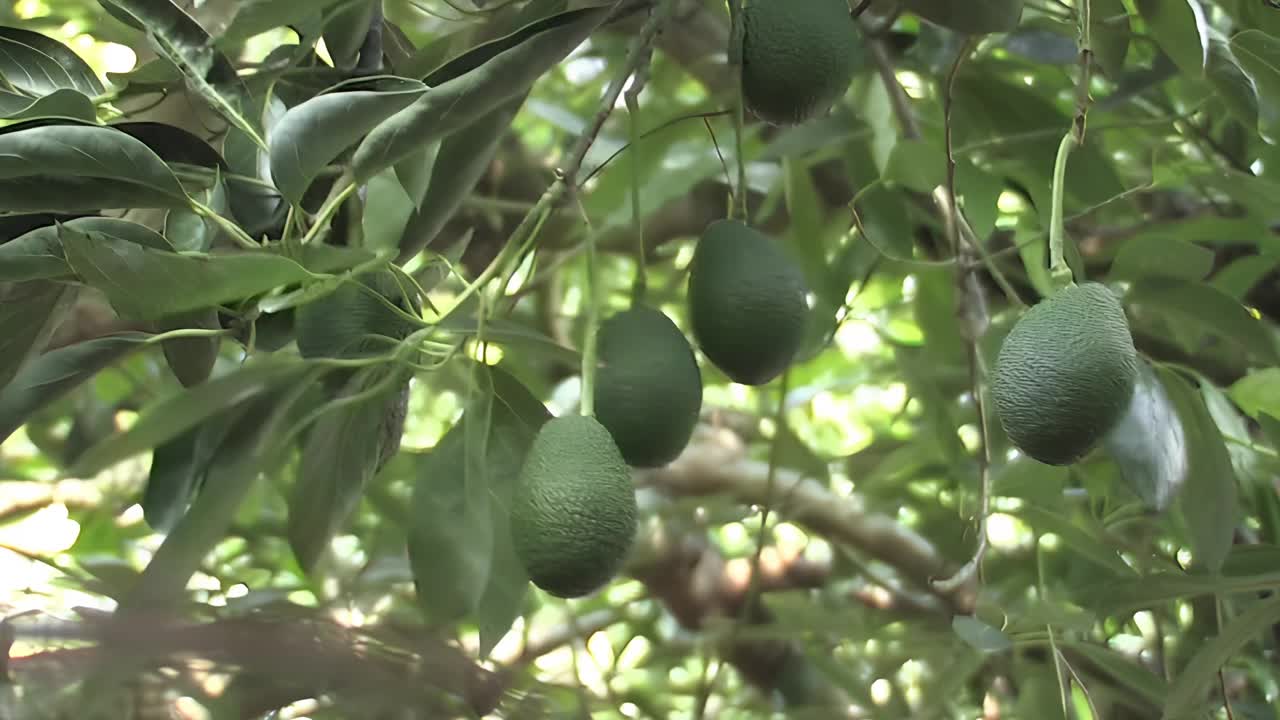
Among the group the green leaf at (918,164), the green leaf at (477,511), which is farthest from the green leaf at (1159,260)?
the green leaf at (477,511)

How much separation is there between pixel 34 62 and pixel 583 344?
32cm

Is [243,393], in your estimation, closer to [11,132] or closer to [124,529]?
[11,132]

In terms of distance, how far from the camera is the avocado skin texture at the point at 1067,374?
52 cm

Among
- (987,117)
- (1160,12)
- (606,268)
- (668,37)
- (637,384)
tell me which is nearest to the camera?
(637,384)

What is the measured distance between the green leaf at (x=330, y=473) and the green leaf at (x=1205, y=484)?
0.45 metres

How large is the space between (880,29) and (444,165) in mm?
296

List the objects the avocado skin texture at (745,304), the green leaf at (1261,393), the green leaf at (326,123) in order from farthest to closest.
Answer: the green leaf at (1261,393) < the avocado skin texture at (745,304) < the green leaf at (326,123)

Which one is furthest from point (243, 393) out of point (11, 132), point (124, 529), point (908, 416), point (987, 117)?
point (908, 416)

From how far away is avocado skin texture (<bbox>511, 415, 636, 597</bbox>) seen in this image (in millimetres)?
505

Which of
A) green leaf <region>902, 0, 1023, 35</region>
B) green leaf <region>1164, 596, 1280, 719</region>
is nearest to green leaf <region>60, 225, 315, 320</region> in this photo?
green leaf <region>902, 0, 1023, 35</region>

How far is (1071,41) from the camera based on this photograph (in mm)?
1009

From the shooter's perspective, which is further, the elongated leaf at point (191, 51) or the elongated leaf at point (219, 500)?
the elongated leaf at point (191, 51)

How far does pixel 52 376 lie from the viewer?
0.57m

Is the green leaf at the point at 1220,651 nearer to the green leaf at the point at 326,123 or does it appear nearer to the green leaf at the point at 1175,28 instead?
the green leaf at the point at 1175,28
